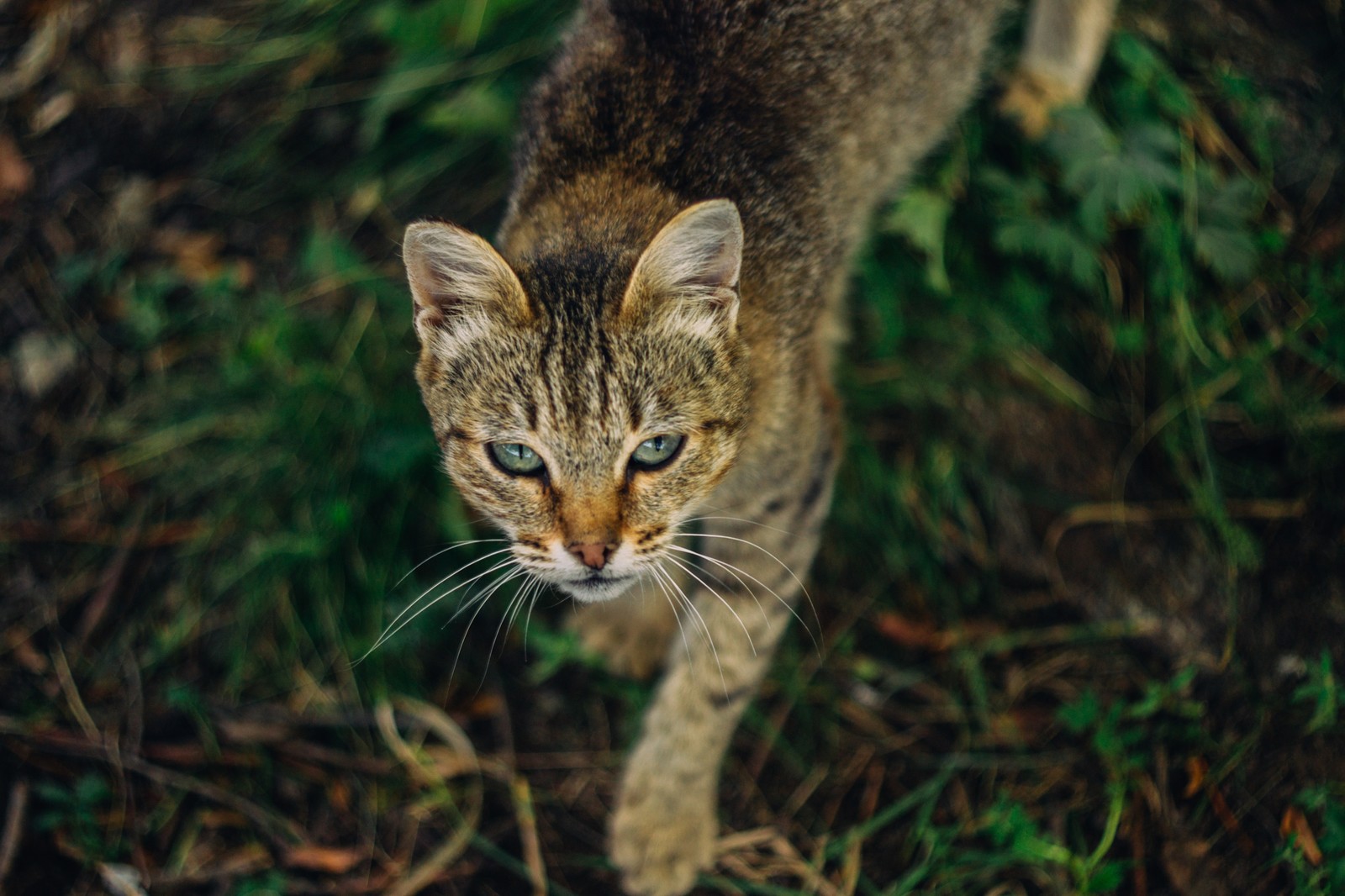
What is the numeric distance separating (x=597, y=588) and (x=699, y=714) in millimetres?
643

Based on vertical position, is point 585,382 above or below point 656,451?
above

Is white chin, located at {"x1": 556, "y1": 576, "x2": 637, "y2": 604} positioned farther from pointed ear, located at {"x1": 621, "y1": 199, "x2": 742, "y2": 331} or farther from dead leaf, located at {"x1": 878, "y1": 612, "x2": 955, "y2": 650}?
dead leaf, located at {"x1": 878, "y1": 612, "x2": 955, "y2": 650}

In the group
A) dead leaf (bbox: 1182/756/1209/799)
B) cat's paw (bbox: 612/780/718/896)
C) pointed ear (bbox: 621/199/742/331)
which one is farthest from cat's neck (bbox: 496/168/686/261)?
dead leaf (bbox: 1182/756/1209/799)

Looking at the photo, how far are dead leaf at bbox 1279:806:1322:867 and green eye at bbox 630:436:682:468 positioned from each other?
161 centimetres

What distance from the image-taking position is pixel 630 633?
2990 mm

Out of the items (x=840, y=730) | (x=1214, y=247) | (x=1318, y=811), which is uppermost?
(x=1214, y=247)

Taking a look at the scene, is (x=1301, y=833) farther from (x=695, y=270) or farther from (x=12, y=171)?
(x=12, y=171)

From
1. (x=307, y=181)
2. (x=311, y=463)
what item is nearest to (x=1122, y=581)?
(x=311, y=463)

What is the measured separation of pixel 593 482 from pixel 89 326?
8.00ft

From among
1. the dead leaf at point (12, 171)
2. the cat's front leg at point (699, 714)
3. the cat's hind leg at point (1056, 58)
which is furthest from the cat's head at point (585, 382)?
the dead leaf at point (12, 171)

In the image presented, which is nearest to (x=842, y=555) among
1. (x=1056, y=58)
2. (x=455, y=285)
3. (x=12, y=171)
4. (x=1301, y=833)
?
(x=1301, y=833)

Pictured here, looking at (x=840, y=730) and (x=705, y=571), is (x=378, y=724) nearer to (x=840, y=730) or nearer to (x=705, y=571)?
(x=705, y=571)

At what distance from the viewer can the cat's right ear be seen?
1.90 meters

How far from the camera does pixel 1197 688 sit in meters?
2.65
